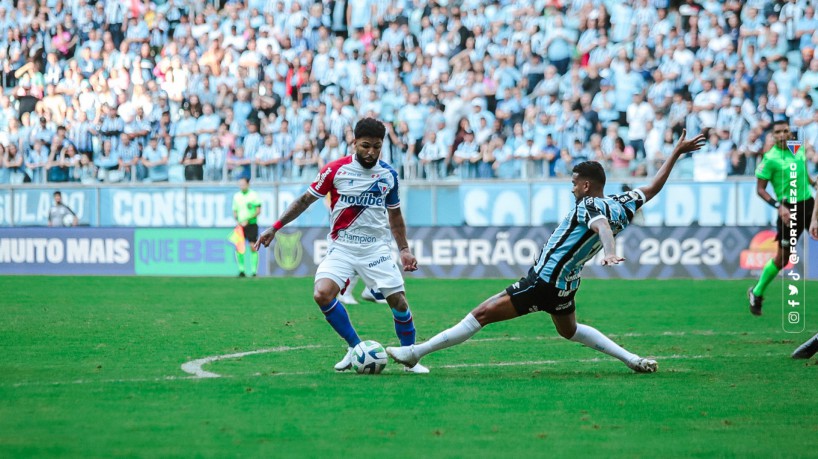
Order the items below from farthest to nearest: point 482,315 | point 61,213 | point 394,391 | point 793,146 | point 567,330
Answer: point 61,213
point 793,146
point 567,330
point 482,315
point 394,391

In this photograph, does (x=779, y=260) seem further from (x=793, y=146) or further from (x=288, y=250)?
(x=288, y=250)

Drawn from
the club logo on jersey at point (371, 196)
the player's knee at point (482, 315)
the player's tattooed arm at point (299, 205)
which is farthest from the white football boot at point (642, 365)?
the player's tattooed arm at point (299, 205)

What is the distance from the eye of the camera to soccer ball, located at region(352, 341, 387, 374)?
9.55 meters

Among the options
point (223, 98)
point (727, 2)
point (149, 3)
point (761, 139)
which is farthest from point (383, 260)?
point (149, 3)

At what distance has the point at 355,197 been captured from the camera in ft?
32.7

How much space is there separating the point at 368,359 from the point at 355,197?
1.34m

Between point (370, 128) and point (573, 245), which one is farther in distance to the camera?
point (370, 128)

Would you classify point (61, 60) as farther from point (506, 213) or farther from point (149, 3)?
point (506, 213)

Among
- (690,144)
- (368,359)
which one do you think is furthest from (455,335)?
(690,144)

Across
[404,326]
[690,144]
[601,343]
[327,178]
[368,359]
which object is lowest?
[368,359]

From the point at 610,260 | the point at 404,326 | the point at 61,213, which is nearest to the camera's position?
the point at 610,260

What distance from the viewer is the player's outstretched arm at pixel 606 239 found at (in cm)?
823

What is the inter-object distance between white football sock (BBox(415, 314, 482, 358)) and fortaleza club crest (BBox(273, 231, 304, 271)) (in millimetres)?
15381

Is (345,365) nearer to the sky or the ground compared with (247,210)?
nearer to the ground
